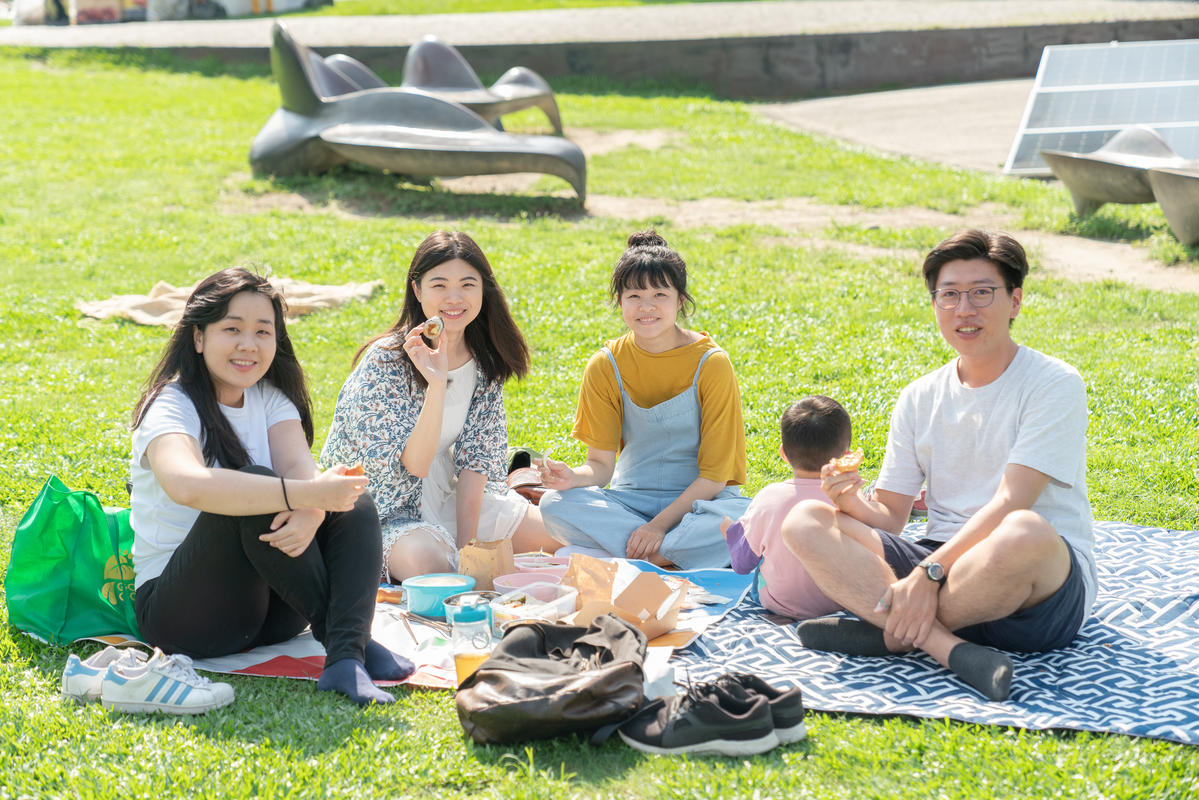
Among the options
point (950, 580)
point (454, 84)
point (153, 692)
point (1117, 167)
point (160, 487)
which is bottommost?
point (153, 692)

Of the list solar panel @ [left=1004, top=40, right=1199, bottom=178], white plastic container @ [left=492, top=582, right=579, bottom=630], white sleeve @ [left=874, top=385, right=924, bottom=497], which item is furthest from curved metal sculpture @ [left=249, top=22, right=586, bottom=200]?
white sleeve @ [left=874, top=385, right=924, bottom=497]

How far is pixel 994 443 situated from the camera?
3656mm

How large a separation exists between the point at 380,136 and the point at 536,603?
27.8 ft

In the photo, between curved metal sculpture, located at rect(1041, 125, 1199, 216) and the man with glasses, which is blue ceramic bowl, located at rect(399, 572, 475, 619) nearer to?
the man with glasses

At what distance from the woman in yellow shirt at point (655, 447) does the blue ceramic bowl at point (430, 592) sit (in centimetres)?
71

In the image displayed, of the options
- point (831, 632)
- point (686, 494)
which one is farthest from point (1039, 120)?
point (831, 632)

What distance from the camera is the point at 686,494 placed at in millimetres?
4652

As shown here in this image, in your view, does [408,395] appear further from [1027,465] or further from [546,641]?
[1027,465]

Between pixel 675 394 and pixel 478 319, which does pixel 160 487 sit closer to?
pixel 478 319

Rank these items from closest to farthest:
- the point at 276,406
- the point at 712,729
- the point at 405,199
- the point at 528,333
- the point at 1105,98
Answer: the point at 712,729 → the point at 276,406 → the point at 528,333 → the point at 405,199 → the point at 1105,98

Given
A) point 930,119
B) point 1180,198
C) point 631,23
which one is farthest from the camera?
point 631,23

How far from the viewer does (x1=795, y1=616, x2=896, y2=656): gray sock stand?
11.8ft

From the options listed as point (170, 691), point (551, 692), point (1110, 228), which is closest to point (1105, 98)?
point (1110, 228)

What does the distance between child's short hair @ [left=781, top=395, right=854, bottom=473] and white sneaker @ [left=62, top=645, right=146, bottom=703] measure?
2062 millimetres
